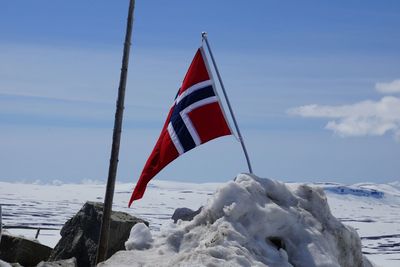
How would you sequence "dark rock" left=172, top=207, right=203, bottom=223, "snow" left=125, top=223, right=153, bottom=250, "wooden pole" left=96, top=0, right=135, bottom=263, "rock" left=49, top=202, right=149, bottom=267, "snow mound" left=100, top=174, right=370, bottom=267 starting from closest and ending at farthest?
1. "snow mound" left=100, top=174, right=370, bottom=267
2. "snow" left=125, top=223, right=153, bottom=250
3. "dark rock" left=172, top=207, right=203, bottom=223
4. "wooden pole" left=96, top=0, right=135, bottom=263
5. "rock" left=49, top=202, right=149, bottom=267

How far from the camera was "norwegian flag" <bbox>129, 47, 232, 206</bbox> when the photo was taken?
1112 centimetres

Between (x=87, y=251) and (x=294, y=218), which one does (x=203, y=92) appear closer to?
(x=294, y=218)

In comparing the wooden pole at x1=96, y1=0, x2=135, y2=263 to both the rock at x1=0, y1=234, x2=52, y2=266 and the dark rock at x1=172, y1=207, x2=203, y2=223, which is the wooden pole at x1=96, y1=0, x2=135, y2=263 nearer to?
the dark rock at x1=172, y1=207, x2=203, y2=223

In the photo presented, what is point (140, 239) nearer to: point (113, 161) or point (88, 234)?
point (113, 161)

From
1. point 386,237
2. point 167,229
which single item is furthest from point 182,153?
point 386,237

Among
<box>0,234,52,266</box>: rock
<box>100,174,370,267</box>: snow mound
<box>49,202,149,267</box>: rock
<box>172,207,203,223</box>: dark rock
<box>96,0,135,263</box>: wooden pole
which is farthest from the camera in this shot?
<box>49,202,149,267</box>: rock

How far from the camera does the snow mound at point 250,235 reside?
7305mm

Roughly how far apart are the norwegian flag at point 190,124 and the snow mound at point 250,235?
2902mm

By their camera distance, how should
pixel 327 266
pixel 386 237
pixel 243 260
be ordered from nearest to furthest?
pixel 243 260
pixel 327 266
pixel 386 237

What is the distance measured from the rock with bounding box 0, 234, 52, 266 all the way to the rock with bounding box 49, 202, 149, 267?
48 centimetres

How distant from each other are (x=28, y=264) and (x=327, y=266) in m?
10.1

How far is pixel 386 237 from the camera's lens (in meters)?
173

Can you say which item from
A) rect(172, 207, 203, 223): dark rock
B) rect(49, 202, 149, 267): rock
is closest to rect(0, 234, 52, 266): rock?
rect(49, 202, 149, 267): rock

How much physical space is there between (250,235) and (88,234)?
10.1 meters
